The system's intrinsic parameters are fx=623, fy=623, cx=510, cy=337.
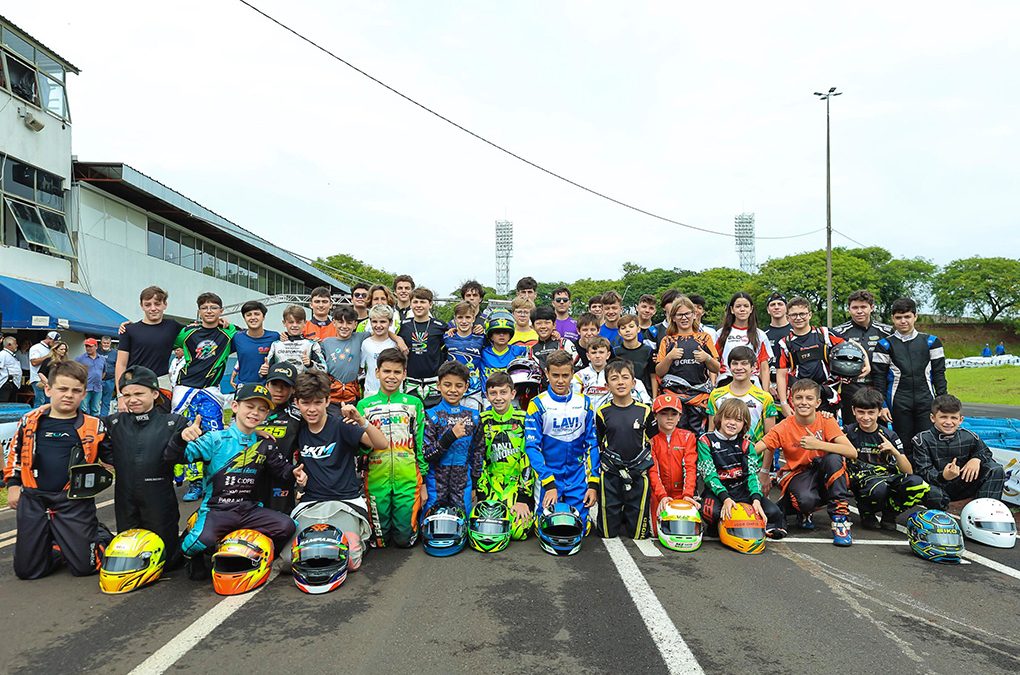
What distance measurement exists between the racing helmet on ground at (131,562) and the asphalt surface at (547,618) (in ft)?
0.32

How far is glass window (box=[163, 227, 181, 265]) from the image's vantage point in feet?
86.0

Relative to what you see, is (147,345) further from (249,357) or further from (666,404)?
(666,404)

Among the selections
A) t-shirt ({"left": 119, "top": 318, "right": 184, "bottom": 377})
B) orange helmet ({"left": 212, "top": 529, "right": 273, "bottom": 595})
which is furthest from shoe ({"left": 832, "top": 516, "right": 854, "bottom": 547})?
t-shirt ({"left": 119, "top": 318, "right": 184, "bottom": 377})

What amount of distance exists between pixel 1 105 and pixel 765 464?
70.2ft

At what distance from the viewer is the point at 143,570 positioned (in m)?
4.44

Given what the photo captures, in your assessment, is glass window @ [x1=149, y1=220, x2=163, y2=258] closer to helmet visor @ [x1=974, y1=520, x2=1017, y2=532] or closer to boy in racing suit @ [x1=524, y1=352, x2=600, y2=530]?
boy in racing suit @ [x1=524, y1=352, x2=600, y2=530]

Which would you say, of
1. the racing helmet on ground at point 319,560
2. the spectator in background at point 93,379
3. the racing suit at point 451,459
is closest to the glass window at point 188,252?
the spectator in background at point 93,379

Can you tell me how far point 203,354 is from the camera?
6867mm

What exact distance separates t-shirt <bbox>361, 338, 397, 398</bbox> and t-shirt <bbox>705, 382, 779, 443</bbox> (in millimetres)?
3448

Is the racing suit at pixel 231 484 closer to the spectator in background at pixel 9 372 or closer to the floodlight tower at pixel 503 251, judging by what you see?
the spectator in background at pixel 9 372

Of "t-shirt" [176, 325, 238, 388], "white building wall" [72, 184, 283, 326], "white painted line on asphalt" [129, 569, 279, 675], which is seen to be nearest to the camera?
"white painted line on asphalt" [129, 569, 279, 675]

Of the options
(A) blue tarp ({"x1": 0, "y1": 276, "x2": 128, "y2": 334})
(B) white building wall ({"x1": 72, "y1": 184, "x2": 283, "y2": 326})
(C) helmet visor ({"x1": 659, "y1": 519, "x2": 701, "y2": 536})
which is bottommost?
(C) helmet visor ({"x1": 659, "y1": 519, "x2": 701, "y2": 536})

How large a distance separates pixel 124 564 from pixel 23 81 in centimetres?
2045

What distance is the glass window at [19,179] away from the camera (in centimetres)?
1747
